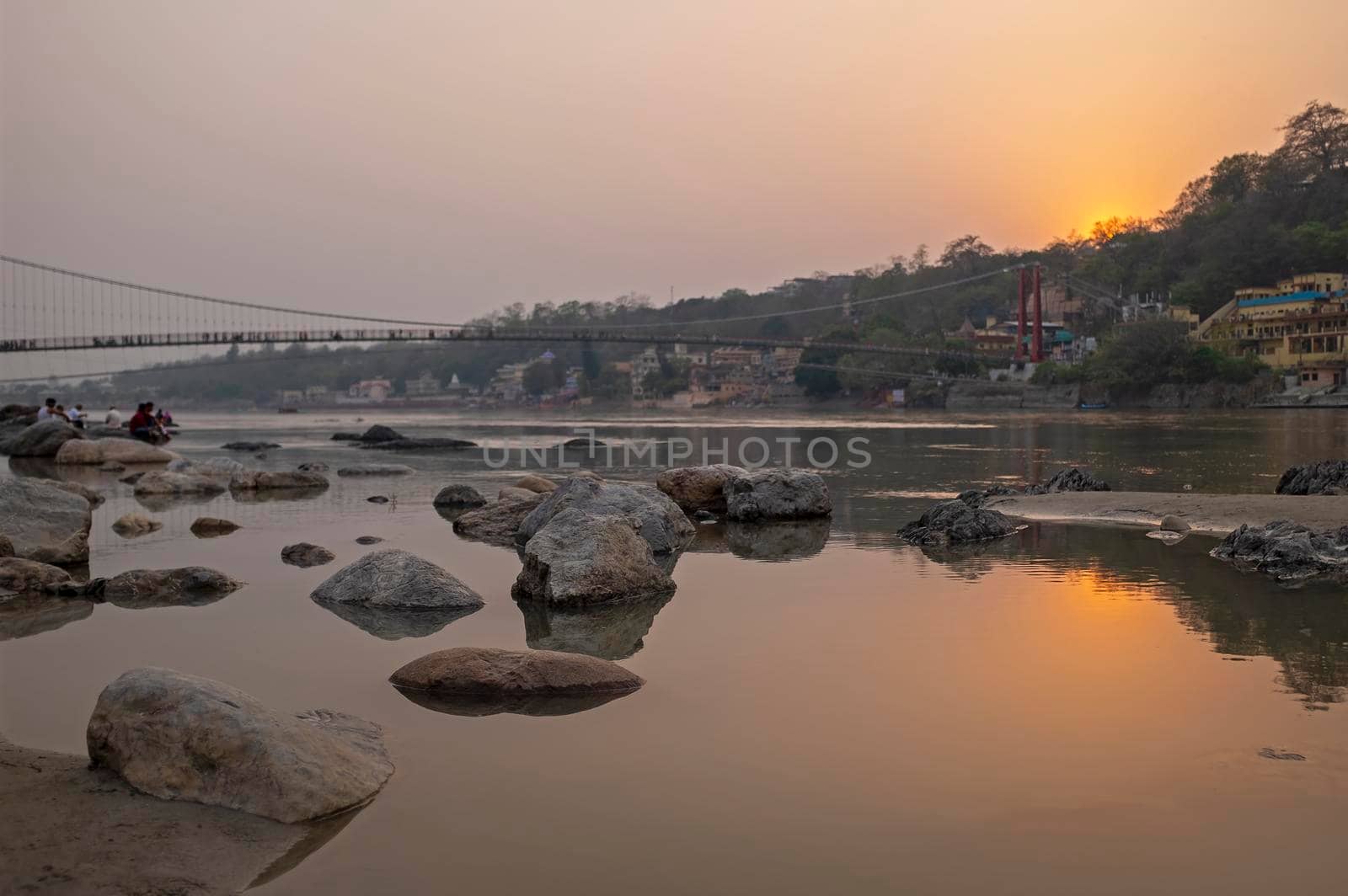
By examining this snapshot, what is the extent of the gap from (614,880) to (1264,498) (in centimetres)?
873

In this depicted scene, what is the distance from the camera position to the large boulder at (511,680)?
424 cm

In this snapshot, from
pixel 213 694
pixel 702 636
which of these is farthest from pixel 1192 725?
pixel 213 694

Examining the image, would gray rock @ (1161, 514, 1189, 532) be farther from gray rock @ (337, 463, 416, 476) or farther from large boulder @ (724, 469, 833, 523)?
gray rock @ (337, 463, 416, 476)

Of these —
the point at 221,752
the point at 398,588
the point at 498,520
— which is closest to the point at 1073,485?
the point at 498,520

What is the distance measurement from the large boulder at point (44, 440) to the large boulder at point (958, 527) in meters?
18.0

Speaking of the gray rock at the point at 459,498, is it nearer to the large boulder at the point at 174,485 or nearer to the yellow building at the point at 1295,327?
the large boulder at the point at 174,485

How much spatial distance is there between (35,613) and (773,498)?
621 cm

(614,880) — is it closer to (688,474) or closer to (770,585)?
(770,585)

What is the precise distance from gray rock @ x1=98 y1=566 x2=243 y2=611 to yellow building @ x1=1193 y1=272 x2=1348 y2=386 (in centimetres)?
5872

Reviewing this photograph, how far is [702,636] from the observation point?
5.39m

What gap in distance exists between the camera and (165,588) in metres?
6.61

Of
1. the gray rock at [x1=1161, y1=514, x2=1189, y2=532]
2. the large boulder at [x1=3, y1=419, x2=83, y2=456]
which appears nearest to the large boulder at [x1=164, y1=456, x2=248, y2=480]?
the large boulder at [x1=3, y1=419, x2=83, y2=456]

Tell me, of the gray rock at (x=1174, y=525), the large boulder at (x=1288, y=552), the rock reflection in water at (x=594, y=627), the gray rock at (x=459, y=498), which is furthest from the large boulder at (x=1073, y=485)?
the rock reflection in water at (x=594, y=627)

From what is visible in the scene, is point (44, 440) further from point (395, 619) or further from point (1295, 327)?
point (1295, 327)
